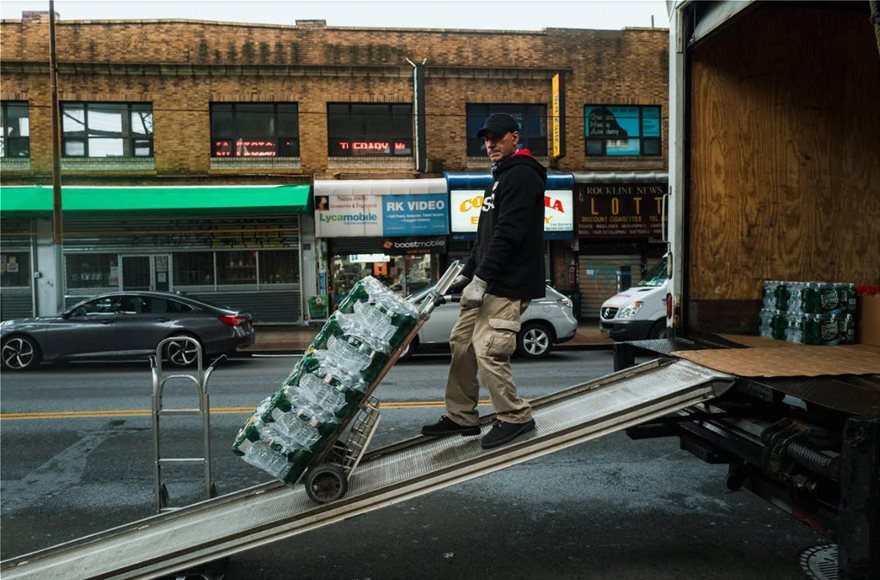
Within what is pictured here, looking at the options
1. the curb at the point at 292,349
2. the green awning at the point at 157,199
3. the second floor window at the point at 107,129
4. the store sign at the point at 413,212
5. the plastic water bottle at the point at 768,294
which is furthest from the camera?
the store sign at the point at 413,212

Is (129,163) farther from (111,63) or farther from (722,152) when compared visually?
(722,152)

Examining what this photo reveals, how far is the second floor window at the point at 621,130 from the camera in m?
21.1

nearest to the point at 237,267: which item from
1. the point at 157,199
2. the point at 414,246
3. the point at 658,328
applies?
the point at 157,199

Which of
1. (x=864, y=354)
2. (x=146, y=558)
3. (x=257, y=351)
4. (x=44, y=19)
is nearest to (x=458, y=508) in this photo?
(x=146, y=558)

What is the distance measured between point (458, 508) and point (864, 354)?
3093 millimetres

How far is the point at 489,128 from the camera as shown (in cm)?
414

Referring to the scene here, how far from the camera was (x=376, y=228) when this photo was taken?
19750 mm

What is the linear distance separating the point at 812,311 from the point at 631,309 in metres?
7.43

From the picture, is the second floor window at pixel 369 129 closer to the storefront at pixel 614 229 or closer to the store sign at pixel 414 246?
the store sign at pixel 414 246

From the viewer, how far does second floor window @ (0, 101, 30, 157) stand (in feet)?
63.8

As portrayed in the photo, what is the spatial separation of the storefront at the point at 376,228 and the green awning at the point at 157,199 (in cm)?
94

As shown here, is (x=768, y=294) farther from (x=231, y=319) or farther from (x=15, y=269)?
(x=15, y=269)

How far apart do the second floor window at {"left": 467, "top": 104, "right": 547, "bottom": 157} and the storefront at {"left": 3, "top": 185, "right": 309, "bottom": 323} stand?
5.19 meters

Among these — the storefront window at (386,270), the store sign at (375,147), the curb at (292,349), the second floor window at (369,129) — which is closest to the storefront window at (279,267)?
the storefront window at (386,270)
